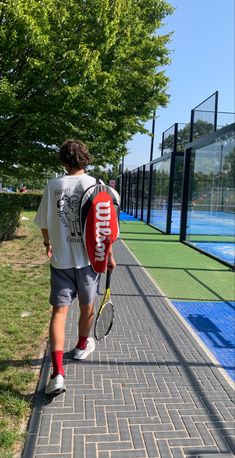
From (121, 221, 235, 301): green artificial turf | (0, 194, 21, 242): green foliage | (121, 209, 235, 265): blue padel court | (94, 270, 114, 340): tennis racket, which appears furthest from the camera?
(0, 194, 21, 242): green foliage

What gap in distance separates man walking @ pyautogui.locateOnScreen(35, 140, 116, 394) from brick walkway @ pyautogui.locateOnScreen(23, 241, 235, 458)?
313mm

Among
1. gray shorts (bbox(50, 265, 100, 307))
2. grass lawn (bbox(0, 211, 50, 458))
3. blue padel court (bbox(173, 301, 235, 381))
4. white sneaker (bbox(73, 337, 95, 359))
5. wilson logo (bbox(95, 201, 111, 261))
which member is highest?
wilson logo (bbox(95, 201, 111, 261))

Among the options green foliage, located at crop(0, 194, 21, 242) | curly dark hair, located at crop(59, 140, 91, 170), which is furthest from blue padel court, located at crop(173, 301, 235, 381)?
green foliage, located at crop(0, 194, 21, 242)

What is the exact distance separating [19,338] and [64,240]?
1693mm

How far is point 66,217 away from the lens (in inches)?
139

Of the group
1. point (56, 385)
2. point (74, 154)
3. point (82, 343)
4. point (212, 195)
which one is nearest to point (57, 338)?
point (56, 385)

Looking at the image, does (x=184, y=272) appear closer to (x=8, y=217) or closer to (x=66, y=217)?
(x=8, y=217)

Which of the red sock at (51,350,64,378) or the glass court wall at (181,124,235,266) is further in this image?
the glass court wall at (181,124,235,266)

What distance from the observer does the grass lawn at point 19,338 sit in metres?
3.10

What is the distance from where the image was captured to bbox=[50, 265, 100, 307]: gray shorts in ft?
11.7

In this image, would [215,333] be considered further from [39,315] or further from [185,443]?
[185,443]

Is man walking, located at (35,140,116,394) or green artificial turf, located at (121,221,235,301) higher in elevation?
man walking, located at (35,140,116,394)

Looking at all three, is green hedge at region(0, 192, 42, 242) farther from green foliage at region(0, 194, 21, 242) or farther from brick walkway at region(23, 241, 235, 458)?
brick walkway at region(23, 241, 235, 458)

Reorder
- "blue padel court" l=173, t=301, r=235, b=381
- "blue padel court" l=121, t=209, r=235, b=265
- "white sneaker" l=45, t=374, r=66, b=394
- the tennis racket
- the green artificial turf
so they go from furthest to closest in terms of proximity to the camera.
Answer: "blue padel court" l=121, t=209, r=235, b=265 < the green artificial turf < "blue padel court" l=173, t=301, r=235, b=381 < the tennis racket < "white sneaker" l=45, t=374, r=66, b=394
